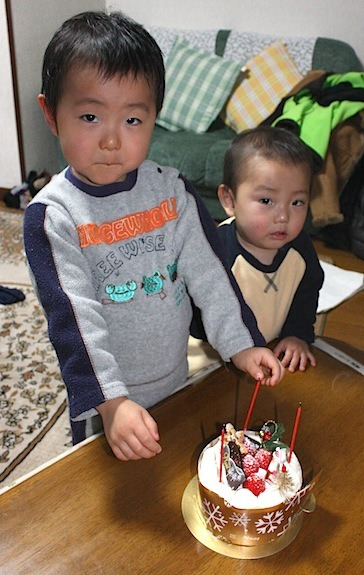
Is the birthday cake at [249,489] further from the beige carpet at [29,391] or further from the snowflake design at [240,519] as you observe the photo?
the beige carpet at [29,391]

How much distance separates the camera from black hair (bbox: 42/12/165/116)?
86 centimetres

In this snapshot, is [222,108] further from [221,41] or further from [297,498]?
[297,498]

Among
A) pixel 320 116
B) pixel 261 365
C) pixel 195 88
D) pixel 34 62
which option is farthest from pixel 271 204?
pixel 34 62

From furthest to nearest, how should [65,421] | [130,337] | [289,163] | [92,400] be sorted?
[65,421] → [289,163] → [130,337] → [92,400]

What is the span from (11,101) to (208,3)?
5.01 ft

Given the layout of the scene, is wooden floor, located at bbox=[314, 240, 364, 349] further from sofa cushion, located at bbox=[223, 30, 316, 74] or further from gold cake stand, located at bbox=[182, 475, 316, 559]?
sofa cushion, located at bbox=[223, 30, 316, 74]

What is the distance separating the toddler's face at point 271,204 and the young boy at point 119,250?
279 millimetres

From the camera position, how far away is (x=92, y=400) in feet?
2.73

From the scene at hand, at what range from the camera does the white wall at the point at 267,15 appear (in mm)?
3740

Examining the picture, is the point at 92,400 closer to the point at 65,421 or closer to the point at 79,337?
the point at 79,337

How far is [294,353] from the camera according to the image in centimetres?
114

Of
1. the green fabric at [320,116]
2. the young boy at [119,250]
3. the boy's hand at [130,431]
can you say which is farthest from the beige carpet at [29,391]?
the green fabric at [320,116]

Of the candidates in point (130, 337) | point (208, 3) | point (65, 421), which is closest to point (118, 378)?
point (130, 337)

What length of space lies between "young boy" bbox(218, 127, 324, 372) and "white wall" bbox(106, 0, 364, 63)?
8.60ft
